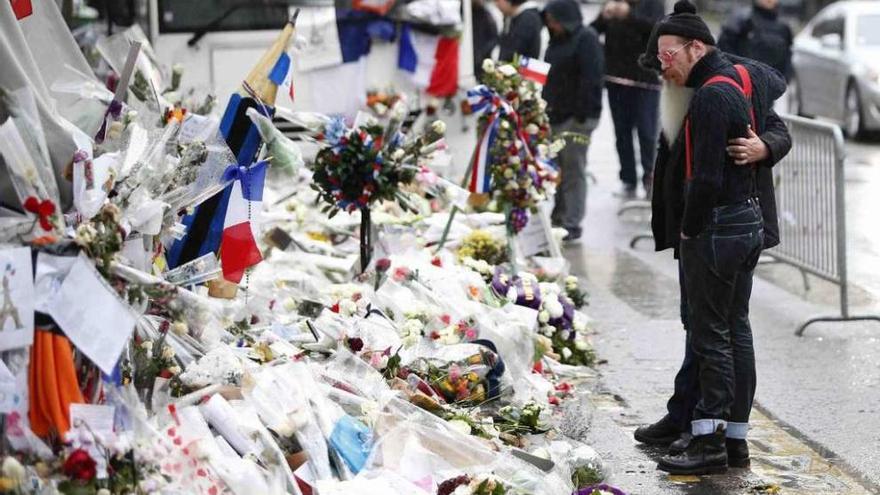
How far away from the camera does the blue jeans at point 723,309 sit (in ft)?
20.1

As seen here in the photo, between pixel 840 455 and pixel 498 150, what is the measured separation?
3.01 meters

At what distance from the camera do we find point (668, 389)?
7742 mm

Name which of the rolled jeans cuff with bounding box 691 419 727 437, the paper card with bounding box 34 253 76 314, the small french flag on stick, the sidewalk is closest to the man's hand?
the rolled jeans cuff with bounding box 691 419 727 437

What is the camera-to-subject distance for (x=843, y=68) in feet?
61.2

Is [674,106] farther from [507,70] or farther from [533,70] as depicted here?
[533,70]

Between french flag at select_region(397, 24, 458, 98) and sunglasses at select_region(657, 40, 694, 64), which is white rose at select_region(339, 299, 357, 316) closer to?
sunglasses at select_region(657, 40, 694, 64)

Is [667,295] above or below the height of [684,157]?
below

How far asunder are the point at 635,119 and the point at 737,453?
302 inches

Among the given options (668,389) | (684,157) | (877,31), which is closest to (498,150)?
(668,389)

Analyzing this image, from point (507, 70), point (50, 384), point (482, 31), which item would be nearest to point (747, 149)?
point (50, 384)

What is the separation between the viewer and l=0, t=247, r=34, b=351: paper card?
4.61 metres

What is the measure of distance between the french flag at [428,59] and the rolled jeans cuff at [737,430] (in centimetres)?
560

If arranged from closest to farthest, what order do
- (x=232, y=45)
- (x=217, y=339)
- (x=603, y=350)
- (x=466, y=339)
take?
(x=217, y=339), (x=466, y=339), (x=603, y=350), (x=232, y=45)

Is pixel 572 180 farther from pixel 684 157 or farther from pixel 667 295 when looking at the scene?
pixel 684 157
